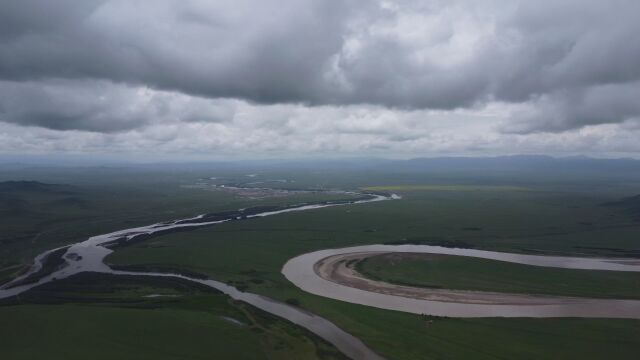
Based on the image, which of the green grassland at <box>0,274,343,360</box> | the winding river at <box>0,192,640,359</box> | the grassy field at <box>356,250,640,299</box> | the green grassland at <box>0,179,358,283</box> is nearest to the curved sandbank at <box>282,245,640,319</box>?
the winding river at <box>0,192,640,359</box>

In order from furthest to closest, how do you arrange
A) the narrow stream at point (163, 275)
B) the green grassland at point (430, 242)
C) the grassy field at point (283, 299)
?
the narrow stream at point (163, 275) < the green grassland at point (430, 242) < the grassy field at point (283, 299)

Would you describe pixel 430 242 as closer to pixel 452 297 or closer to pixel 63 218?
pixel 452 297

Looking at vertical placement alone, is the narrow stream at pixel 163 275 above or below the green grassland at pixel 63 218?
below

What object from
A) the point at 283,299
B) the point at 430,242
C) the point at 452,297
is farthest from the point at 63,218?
the point at 452,297

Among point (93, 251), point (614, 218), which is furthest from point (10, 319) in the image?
point (614, 218)

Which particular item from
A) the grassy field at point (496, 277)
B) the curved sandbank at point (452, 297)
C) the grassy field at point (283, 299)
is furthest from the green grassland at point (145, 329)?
the grassy field at point (496, 277)

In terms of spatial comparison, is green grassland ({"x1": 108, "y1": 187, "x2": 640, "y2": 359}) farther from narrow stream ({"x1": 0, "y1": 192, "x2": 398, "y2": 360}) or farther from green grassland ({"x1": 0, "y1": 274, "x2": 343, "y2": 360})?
green grassland ({"x1": 0, "y1": 274, "x2": 343, "y2": 360})

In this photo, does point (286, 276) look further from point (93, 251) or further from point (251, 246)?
point (93, 251)

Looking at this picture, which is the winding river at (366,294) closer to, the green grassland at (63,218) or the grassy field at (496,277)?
the grassy field at (496,277)
